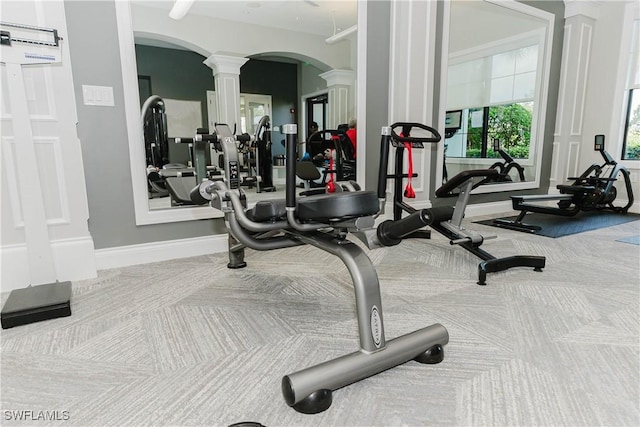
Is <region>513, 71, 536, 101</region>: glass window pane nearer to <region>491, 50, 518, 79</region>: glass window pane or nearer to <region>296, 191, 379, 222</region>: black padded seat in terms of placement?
<region>491, 50, 518, 79</region>: glass window pane

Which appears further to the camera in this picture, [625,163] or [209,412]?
[625,163]

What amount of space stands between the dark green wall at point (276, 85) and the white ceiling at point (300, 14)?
338 millimetres

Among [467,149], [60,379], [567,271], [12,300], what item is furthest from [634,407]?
[467,149]

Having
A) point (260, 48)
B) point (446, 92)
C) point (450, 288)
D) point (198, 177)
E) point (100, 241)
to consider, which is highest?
point (260, 48)

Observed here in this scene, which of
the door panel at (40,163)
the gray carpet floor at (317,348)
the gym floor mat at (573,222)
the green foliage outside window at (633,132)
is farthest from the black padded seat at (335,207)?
the green foliage outside window at (633,132)

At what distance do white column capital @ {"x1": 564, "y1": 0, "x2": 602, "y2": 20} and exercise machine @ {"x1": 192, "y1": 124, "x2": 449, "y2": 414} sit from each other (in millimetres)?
4948

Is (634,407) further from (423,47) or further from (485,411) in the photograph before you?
(423,47)

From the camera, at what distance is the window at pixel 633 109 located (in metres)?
4.41

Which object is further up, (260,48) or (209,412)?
(260,48)

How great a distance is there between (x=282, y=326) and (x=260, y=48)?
8.19 feet

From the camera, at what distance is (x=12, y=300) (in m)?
1.73

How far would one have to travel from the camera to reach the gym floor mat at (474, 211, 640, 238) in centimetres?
338

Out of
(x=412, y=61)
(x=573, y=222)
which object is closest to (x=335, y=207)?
(x=412, y=61)

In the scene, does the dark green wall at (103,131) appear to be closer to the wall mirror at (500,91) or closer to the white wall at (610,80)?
the wall mirror at (500,91)
